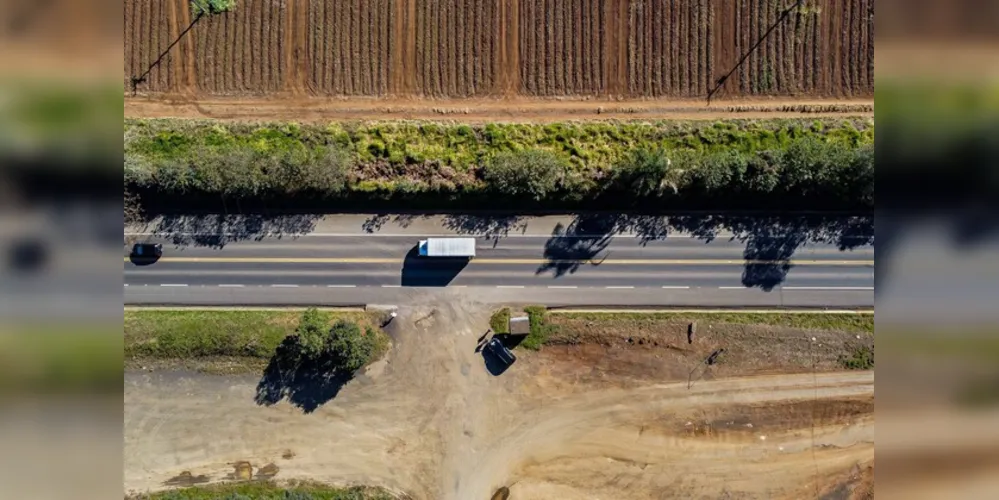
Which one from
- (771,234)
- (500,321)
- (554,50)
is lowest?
(500,321)

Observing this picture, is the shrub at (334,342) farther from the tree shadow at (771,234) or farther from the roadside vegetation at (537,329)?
the tree shadow at (771,234)

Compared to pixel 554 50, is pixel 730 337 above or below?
below

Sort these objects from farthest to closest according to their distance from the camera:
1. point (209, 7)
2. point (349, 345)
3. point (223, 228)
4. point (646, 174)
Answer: point (209, 7) < point (223, 228) < point (646, 174) < point (349, 345)

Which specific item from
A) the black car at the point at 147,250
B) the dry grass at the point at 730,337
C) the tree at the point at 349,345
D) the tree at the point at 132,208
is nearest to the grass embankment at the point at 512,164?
the tree at the point at 132,208

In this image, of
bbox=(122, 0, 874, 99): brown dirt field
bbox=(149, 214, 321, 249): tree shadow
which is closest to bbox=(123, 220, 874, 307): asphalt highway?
bbox=(149, 214, 321, 249): tree shadow

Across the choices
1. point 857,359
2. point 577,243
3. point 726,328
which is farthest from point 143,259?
point 857,359

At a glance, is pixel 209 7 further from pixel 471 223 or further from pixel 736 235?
pixel 736 235

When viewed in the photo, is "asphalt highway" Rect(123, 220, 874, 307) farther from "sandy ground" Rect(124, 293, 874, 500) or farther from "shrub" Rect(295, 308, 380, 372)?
"sandy ground" Rect(124, 293, 874, 500)

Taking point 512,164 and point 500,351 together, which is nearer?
point 512,164
